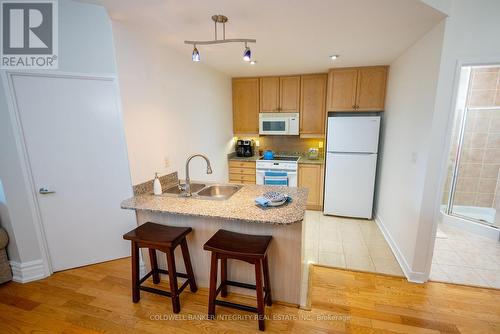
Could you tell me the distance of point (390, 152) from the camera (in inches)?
124

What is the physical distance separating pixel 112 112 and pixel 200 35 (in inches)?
45.2

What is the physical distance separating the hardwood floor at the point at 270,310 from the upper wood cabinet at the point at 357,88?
8.28 feet

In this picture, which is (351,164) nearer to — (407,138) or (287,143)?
(407,138)

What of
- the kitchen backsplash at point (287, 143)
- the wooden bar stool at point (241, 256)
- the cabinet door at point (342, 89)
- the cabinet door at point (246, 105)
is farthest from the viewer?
the kitchen backsplash at point (287, 143)

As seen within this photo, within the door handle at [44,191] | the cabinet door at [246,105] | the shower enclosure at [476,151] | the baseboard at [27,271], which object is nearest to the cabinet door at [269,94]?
the cabinet door at [246,105]

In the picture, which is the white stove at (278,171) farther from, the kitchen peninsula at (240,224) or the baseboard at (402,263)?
the kitchen peninsula at (240,224)

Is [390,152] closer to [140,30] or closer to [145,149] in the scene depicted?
[145,149]

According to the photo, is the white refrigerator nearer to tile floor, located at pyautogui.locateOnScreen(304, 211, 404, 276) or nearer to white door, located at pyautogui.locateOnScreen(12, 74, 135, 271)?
tile floor, located at pyautogui.locateOnScreen(304, 211, 404, 276)

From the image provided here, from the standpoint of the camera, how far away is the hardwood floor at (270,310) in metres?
1.73

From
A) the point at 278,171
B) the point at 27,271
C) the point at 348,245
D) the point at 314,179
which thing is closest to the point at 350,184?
the point at 314,179

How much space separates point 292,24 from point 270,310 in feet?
8.07

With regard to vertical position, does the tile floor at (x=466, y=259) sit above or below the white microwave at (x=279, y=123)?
below

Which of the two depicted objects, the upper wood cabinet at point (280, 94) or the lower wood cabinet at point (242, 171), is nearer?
the upper wood cabinet at point (280, 94)

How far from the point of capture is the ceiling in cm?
167
